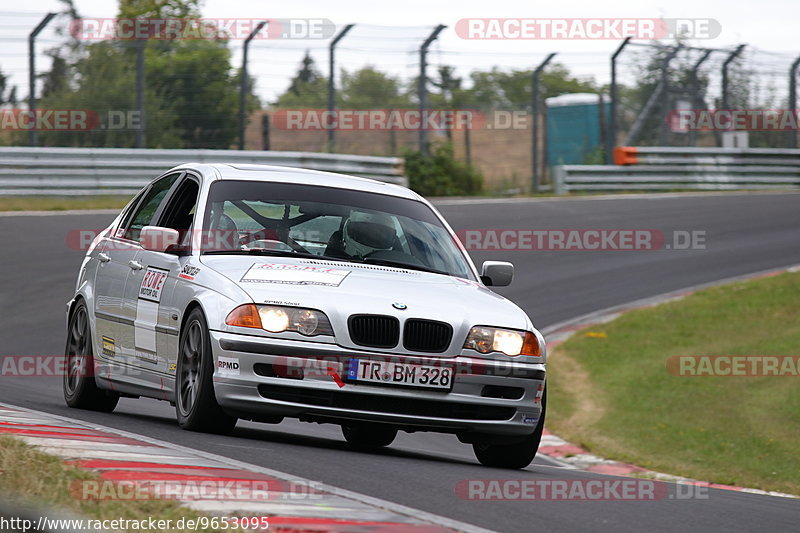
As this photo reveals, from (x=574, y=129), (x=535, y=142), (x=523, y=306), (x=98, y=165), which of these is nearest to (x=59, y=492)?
(x=523, y=306)

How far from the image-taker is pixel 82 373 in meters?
8.69

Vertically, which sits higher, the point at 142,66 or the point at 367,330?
the point at 142,66

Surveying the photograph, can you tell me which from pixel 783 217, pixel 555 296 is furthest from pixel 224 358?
pixel 783 217

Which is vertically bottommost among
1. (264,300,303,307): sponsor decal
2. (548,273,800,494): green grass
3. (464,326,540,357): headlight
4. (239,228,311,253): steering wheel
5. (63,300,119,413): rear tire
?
(548,273,800,494): green grass

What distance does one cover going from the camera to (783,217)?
2411cm

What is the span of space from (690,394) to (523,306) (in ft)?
12.2

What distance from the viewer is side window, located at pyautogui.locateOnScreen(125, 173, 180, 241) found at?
8.52m

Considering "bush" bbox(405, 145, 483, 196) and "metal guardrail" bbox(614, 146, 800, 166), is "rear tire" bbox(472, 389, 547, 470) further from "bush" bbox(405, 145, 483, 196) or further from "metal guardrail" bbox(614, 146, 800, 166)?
"metal guardrail" bbox(614, 146, 800, 166)

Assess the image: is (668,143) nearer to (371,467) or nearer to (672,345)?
(672,345)

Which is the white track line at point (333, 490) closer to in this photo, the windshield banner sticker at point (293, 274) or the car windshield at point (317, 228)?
the windshield banner sticker at point (293, 274)

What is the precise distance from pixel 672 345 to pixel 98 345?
25.9 feet

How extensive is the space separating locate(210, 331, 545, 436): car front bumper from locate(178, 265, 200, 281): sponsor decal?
23.6 inches

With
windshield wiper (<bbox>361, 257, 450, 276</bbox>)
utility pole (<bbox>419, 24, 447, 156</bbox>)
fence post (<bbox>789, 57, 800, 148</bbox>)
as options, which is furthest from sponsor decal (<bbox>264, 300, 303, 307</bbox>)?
fence post (<bbox>789, 57, 800, 148</bbox>)

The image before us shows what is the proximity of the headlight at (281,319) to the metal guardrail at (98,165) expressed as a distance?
15267 millimetres
